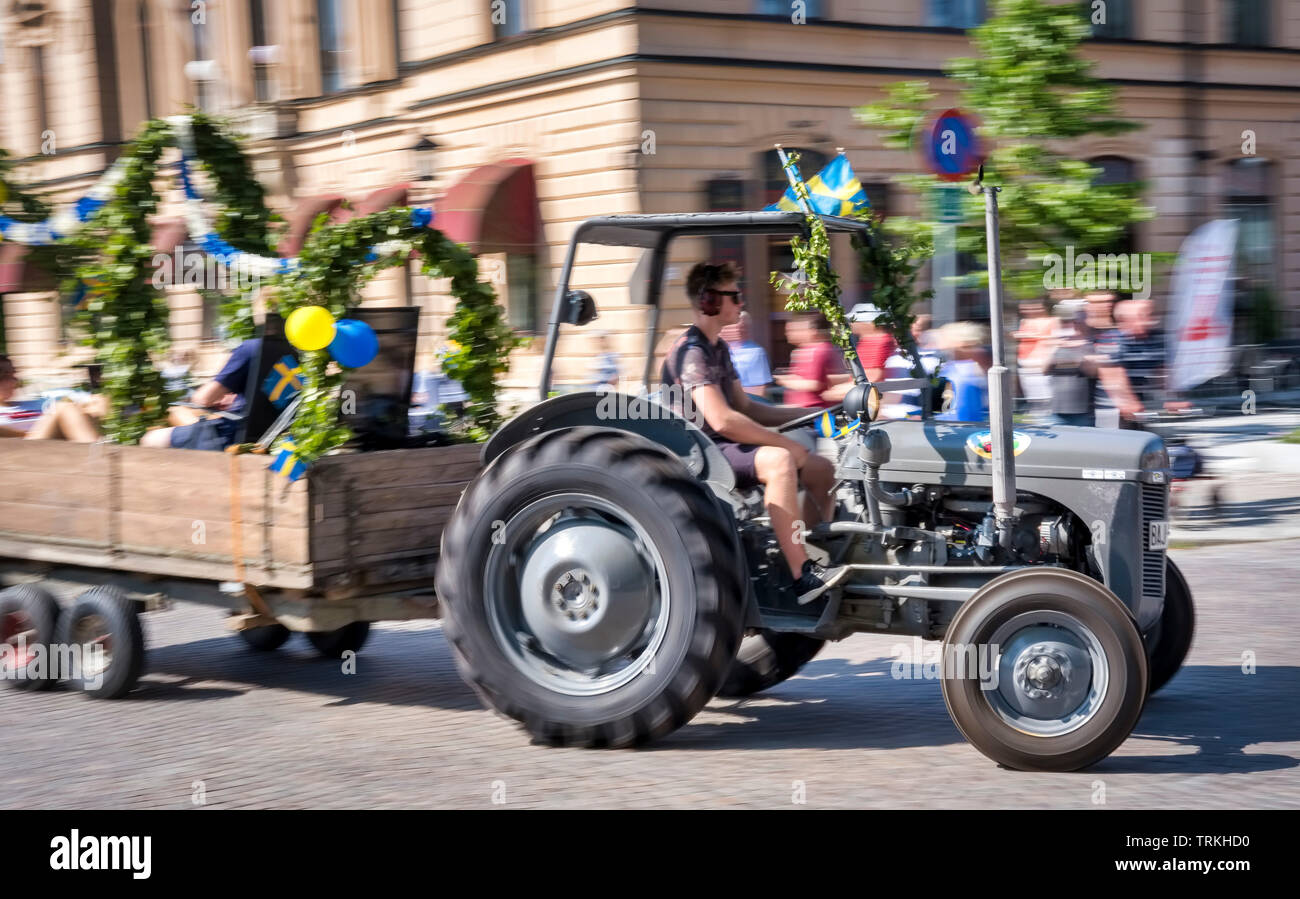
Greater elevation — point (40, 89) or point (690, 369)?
point (40, 89)

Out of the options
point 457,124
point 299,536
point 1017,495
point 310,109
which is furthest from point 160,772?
point 310,109

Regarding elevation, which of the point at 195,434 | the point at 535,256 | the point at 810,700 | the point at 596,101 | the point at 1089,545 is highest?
the point at 596,101

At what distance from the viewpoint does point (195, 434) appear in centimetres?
680

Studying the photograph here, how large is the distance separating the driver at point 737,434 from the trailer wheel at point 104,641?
2.66 metres

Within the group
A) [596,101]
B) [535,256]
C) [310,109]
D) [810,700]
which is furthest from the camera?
[310,109]

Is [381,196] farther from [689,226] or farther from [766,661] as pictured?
[689,226]

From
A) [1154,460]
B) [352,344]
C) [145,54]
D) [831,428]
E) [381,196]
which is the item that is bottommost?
[1154,460]

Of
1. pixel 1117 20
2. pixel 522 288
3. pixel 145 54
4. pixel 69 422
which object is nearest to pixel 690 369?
pixel 69 422

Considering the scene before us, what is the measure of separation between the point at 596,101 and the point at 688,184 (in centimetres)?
148

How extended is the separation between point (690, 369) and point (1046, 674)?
5.88ft

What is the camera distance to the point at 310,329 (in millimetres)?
5930

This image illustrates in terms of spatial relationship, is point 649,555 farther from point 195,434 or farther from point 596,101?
point 596,101

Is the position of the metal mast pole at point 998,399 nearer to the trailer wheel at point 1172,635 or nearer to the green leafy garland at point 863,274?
the green leafy garland at point 863,274

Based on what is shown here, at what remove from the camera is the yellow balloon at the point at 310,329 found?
5.93 metres
